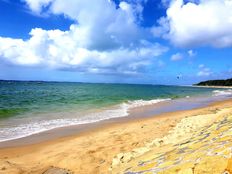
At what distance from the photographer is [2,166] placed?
7.27 metres

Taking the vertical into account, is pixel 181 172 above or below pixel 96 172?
above

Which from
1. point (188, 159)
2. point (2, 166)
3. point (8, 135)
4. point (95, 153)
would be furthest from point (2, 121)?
point (188, 159)

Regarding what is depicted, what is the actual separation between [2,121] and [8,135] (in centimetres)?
435

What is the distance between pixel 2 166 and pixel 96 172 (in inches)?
127

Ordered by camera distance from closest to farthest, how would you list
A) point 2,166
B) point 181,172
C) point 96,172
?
point 181,172
point 96,172
point 2,166

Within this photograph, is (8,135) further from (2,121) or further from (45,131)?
(2,121)

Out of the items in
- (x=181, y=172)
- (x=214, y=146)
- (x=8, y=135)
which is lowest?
(x=8, y=135)

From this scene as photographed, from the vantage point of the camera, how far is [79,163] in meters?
7.42

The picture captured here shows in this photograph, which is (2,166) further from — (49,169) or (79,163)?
(79,163)

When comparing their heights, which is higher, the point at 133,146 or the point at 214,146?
the point at 214,146

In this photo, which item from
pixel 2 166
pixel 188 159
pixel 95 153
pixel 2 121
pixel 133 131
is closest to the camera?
pixel 188 159

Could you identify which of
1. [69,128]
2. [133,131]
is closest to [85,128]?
[69,128]

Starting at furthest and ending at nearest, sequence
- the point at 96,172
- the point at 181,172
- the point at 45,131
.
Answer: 1. the point at 45,131
2. the point at 96,172
3. the point at 181,172

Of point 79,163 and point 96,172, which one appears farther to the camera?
point 79,163
